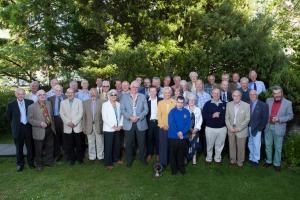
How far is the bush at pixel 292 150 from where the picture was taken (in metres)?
7.89

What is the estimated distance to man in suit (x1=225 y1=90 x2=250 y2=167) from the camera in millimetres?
7719

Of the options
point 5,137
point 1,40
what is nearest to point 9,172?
point 5,137

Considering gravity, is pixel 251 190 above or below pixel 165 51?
below

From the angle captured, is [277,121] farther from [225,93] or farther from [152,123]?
[152,123]

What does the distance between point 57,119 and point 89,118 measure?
81 cm

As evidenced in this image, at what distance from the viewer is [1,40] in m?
16.2

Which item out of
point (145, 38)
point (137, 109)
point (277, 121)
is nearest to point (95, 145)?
point (137, 109)

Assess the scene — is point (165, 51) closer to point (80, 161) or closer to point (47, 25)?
point (80, 161)

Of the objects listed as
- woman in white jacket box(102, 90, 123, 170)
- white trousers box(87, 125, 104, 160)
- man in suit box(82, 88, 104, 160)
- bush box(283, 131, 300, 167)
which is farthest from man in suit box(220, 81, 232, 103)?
white trousers box(87, 125, 104, 160)

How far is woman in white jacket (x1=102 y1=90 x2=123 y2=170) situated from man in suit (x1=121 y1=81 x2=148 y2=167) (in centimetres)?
15

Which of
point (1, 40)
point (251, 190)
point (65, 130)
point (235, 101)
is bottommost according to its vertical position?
point (251, 190)

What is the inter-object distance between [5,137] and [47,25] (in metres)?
5.18

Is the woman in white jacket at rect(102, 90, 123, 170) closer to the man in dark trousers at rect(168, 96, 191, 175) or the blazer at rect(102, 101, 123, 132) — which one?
the blazer at rect(102, 101, 123, 132)

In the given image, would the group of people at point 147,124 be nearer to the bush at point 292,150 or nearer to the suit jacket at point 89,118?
the suit jacket at point 89,118
